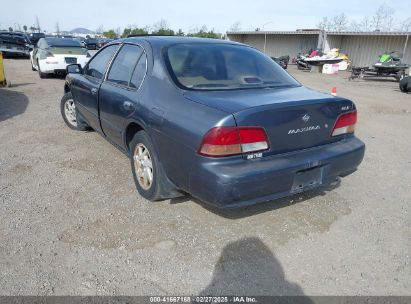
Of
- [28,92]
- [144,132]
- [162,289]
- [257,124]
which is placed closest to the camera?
Result: [162,289]

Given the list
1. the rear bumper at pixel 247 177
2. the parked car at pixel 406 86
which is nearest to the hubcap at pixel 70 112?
the rear bumper at pixel 247 177

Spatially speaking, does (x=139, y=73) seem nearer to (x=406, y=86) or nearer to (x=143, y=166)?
(x=143, y=166)

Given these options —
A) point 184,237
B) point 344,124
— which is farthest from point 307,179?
point 184,237

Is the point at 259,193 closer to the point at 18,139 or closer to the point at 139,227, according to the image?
the point at 139,227

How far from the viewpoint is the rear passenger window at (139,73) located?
3486 mm

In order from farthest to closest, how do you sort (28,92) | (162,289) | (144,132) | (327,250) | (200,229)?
(28,92)
(144,132)
(200,229)
(327,250)
(162,289)

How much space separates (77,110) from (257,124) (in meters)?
3.85

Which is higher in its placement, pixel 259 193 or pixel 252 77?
pixel 252 77

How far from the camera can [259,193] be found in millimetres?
2691

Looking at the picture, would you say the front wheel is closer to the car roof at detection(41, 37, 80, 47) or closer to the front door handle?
the front door handle

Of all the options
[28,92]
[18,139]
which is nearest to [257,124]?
[18,139]

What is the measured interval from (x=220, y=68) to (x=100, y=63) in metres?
2.01

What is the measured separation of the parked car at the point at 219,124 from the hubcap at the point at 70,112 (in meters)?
2.05

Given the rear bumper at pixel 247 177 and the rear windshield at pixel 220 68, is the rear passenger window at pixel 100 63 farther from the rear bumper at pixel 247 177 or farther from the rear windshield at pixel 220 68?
the rear bumper at pixel 247 177
